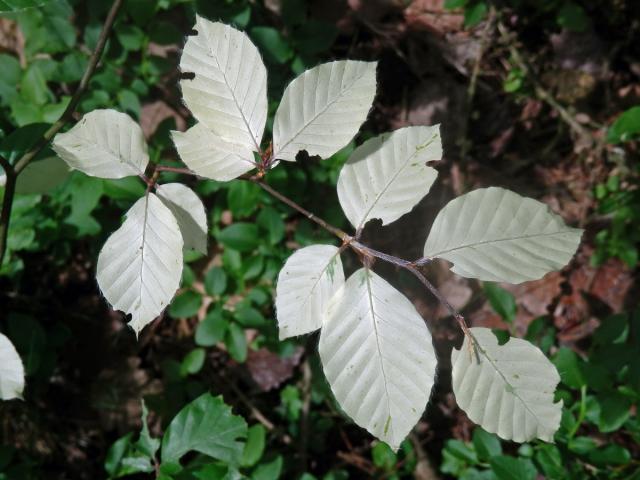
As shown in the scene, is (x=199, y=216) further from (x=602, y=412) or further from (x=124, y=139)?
Result: (x=602, y=412)

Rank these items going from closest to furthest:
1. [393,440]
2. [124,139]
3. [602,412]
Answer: [393,440]
[124,139]
[602,412]

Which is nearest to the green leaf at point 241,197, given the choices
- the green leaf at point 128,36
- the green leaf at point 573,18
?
the green leaf at point 128,36

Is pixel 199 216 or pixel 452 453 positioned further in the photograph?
pixel 452 453

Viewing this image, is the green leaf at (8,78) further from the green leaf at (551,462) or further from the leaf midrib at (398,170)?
the green leaf at (551,462)

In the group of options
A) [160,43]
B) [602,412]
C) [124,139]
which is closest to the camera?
[124,139]

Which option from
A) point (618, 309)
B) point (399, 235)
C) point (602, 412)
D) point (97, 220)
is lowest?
point (618, 309)

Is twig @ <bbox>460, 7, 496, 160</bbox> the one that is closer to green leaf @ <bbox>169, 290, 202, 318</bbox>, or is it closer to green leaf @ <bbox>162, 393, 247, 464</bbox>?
green leaf @ <bbox>169, 290, 202, 318</bbox>

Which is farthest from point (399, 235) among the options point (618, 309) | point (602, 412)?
point (602, 412)
